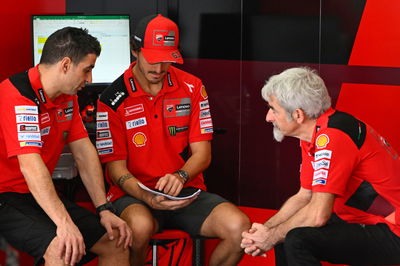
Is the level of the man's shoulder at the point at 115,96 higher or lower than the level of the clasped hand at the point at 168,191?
higher

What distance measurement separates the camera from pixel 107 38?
12.0ft

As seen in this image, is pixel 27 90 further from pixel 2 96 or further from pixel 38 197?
pixel 38 197

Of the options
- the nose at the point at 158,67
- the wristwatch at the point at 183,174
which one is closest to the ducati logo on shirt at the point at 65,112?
the nose at the point at 158,67

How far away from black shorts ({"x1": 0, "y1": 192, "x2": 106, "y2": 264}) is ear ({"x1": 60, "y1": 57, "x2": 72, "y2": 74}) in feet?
1.75

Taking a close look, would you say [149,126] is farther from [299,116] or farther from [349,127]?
[349,127]

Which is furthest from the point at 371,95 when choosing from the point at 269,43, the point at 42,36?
the point at 42,36

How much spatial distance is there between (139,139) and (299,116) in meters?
0.88

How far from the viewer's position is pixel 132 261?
2.63m

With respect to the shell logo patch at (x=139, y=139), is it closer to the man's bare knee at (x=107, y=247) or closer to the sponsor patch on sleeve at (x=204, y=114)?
the sponsor patch on sleeve at (x=204, y=114)

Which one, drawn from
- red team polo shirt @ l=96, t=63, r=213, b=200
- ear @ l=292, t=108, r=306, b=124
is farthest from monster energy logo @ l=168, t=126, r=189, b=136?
ear @ l=292, t=108, r=306, b=124

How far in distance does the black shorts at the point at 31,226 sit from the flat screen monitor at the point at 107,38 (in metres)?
1.31

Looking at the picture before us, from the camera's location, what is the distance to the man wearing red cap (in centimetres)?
274

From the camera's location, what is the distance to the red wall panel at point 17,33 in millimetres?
3562

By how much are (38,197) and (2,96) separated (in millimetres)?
427
